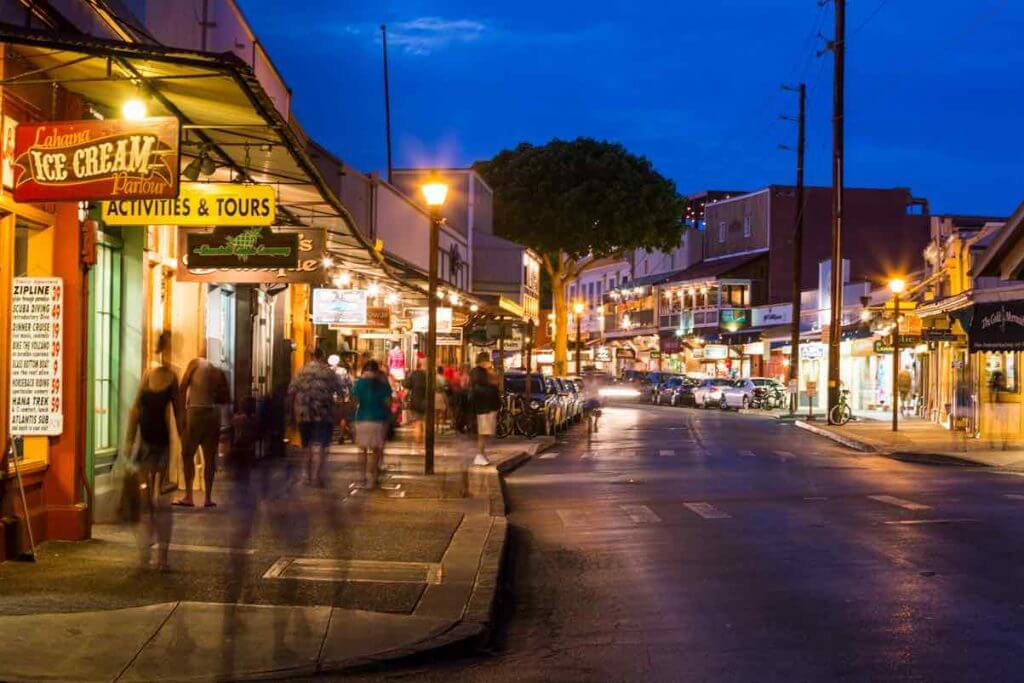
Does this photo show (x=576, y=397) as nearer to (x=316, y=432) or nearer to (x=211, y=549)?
(x=316, y=432)

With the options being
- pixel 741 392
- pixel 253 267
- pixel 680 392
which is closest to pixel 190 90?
pixel 253 267

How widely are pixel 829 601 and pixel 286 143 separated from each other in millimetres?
6143

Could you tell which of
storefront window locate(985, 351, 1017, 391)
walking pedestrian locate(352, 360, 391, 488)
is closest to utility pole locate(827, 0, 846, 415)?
storefront window locate(985, 351, 1017, 391)

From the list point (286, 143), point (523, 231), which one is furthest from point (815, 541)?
point (523, 231)

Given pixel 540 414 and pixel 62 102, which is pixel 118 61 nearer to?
pixel 62 102

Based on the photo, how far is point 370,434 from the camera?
59.9ft

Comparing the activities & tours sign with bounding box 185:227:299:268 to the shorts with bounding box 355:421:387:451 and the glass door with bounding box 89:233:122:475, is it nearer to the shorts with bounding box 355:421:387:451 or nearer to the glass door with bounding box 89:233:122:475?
the glass door with bounding box 89:233:122:475

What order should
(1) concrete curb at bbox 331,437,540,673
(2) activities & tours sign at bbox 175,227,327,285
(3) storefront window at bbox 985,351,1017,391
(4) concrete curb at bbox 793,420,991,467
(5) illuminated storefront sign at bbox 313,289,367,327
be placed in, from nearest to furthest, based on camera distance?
(1) concrete curb at bbox 331,437,540,673, (2) activities & tours sign at bbox 175,227,327,285, (5) illuminated storefront sign at bbox 313,289,367,327, (4) concrete curb at bbox 793,420,991,467, (3) storefront window at bbox 985,351,1017,391

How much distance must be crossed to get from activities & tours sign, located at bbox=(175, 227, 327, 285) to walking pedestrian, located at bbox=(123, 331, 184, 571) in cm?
448

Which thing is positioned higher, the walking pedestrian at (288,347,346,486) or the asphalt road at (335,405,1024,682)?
the walking pedestrian at (288,347,346,486)

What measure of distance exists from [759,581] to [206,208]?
635 centimetres

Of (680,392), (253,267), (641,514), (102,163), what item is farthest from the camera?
(680,392)

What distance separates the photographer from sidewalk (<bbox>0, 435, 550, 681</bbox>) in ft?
26.6

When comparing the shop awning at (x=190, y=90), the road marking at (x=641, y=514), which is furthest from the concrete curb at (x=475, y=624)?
the shop awning at (x=190, y=90)
